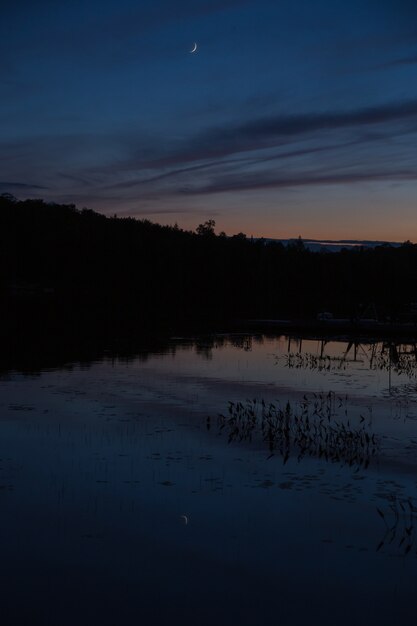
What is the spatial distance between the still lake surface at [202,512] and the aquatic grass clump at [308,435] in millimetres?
96

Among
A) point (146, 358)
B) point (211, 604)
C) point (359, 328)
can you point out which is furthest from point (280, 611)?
point (359, 328)

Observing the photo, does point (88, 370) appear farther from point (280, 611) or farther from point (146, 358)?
point (280, 611)

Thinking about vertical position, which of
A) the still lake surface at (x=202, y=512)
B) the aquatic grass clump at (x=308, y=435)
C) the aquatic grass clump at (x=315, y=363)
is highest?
the aquatic grass clump at (x=315, y=363)

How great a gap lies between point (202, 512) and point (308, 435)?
281 inches

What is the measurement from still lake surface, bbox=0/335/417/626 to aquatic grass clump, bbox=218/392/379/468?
10cm

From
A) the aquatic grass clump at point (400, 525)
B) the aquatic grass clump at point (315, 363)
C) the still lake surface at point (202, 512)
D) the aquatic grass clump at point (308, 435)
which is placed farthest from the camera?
the aquatic grass clump at point (315, 363)

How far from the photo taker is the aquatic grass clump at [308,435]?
18797mm

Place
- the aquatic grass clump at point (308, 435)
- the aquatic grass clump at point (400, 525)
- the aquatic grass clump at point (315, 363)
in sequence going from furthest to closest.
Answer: the aquatic grass clump at point (315, 363)
the aquatic grass clump at point (308, 435)
the aquatic grass clump at point (400, 525)

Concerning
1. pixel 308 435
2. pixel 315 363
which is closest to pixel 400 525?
pixel 308 435

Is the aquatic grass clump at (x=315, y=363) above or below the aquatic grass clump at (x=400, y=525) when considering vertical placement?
above

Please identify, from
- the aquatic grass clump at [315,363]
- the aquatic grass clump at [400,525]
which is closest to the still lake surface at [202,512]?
the aquatic grass clump at [400,525]

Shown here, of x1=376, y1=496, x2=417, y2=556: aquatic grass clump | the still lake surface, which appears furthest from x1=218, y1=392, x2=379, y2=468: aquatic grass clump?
x1=376, y1=496, x2=417, y2=556: aquatic grass clump

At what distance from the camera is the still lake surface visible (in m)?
10.4

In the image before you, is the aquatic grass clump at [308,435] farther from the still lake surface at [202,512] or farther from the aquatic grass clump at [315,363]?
the aquatic grass clump at [315,363]
